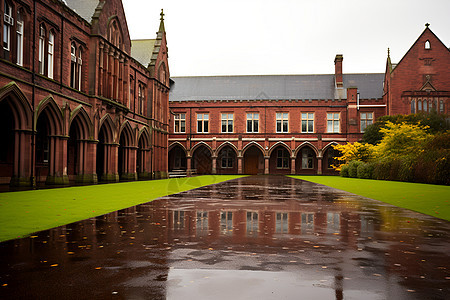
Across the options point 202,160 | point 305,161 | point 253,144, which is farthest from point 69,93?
point 305,161

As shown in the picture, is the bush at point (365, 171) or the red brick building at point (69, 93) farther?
the bush at point (365, 171)

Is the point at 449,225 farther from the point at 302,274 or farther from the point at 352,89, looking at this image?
the point at 352,89

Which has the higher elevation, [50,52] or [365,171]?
[50,52]

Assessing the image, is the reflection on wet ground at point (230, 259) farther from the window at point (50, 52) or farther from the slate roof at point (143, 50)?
the slate roof at point (143, 50)

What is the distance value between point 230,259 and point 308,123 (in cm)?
4585

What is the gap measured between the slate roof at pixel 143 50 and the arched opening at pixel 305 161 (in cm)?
2457

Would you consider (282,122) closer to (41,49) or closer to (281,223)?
(41,49)

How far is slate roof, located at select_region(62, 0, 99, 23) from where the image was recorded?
2383 cm

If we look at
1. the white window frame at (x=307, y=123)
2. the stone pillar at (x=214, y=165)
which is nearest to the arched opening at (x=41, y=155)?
the stone pillar at (x=214, y=165)

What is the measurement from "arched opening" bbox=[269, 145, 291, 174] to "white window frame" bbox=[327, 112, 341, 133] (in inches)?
247

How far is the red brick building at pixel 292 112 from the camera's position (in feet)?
145

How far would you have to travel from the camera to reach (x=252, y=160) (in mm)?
51875

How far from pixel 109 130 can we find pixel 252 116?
1058 inches

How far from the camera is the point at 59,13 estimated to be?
19688 mm
